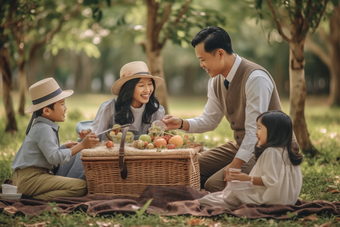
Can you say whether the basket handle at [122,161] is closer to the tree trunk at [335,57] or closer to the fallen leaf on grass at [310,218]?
the fallen leaf on grass at [310,218]

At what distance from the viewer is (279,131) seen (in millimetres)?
4004

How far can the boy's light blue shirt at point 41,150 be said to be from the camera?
14.5 feet

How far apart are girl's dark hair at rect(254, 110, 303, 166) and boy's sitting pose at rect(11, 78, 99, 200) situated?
178 cm

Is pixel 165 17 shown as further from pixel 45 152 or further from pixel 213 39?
pixel 45 152

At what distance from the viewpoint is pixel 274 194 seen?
4.05 meters

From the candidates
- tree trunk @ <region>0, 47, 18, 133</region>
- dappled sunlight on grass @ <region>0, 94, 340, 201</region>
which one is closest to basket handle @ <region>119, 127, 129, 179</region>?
dappled sunlight on grass @ <region>0, 94, 340, 201</region>

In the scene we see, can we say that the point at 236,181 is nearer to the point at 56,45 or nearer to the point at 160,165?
the point at 160,165

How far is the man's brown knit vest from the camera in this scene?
4598 mm

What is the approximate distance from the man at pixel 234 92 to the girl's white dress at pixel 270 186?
20 cm

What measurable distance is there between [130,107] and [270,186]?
217 cm

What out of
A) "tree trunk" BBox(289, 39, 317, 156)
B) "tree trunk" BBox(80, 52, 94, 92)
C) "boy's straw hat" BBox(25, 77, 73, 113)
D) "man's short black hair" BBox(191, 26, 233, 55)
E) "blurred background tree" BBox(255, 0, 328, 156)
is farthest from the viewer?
"tree trunk" BBox(80, 52, 94, 92)

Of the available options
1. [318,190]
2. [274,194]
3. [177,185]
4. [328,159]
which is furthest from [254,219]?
[328,159]

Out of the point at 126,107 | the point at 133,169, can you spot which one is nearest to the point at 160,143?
the point at 133,169

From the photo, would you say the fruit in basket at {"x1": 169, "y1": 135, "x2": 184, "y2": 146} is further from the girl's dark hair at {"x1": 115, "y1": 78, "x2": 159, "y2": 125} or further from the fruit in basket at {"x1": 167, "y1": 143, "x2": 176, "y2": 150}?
the girl's dark hair at {"x1": 115, "y1": 78, "x2": 159, "y2": 125}
